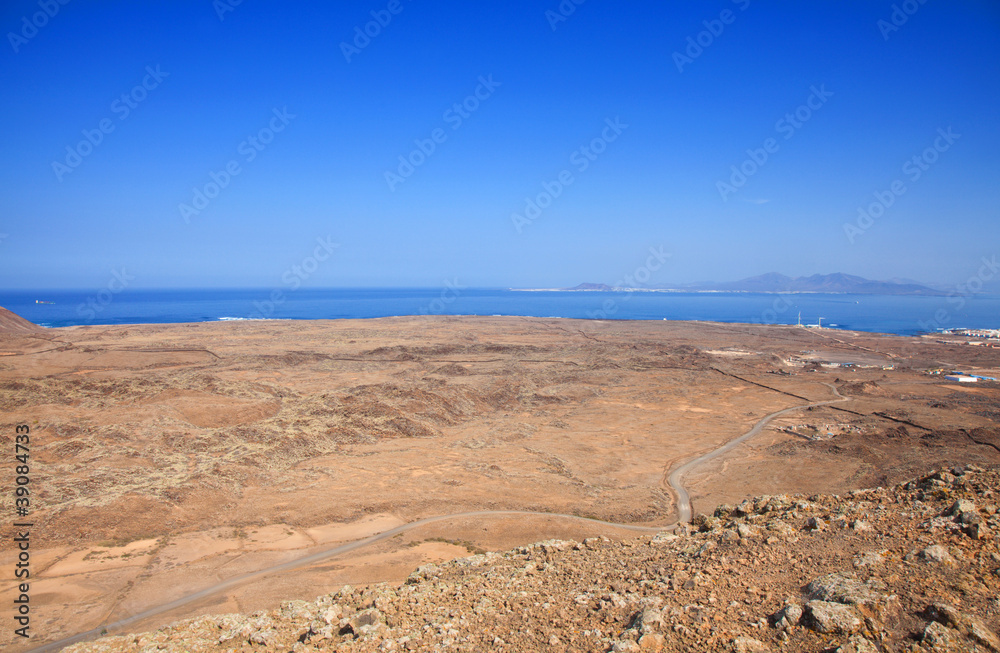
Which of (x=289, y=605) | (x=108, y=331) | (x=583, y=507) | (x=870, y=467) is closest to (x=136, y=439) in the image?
(x=289, y=605)

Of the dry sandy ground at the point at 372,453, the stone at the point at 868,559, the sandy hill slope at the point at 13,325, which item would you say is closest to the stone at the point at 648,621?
the stone at the point at 868,559

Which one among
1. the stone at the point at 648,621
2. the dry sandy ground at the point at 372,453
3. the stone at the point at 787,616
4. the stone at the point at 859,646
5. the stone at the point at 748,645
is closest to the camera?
the stone at the point at 859,646

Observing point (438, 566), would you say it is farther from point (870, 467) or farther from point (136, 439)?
point (870, 467)

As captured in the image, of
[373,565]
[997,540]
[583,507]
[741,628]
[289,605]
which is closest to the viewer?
[741,628]

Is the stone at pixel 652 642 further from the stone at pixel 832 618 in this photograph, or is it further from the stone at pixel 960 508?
the stone at pixel 960 508

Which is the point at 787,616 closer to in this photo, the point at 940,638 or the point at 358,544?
the point at 940,638
